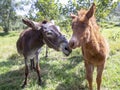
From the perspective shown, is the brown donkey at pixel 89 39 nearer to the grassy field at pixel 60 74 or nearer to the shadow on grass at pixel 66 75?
the shadow on grass at pixel 66 75

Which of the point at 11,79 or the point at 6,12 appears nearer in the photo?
the point at 11,79

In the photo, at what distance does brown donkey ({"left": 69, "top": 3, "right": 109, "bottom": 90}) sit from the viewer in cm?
416

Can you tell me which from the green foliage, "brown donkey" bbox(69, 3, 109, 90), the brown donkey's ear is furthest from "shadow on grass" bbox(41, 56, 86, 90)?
the green foliage

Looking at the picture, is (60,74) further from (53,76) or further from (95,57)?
(95,57)

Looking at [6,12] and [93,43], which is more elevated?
Result: [6,12]

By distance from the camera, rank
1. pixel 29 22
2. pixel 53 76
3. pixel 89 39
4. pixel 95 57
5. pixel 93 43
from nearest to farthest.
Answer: pixel 89 39
pixel 93 43
pixel 95 57
pixel 29 22
pixel 53 76

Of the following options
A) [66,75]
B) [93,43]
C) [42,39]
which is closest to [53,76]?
[66,75]

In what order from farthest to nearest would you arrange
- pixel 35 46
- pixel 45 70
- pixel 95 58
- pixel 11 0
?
pixel 11 0, pixel 45 70, pixel 35 46, pixel 95 58

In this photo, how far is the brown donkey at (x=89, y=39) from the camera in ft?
13.6

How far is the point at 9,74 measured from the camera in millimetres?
7539

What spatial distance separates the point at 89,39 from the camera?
484 cm

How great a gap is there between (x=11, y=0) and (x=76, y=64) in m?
29.8

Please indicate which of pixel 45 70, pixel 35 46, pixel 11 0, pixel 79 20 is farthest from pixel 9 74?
pixel 11 0

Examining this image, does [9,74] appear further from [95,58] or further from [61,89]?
[95,58]
